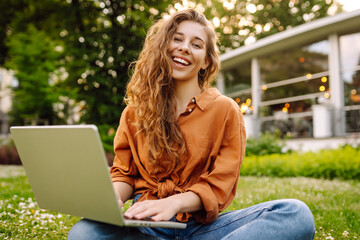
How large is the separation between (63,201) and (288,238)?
3.65ft

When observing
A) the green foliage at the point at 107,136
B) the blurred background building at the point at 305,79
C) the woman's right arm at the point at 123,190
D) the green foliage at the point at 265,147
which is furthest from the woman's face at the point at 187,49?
the blurred background building at the point at 305,79

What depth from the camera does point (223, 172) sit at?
1.94 metres

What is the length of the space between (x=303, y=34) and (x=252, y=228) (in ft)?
39.2

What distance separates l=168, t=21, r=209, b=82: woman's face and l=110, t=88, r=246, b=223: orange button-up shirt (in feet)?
0.67

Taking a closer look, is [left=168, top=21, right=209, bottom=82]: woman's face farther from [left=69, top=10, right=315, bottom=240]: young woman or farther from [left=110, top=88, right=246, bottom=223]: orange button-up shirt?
[left=110, top=88, right=246, bottom=223]: orange button-up shirt

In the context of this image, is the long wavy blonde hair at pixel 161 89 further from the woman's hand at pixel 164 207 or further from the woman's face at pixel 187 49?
the woman's hand at pixel 164 207

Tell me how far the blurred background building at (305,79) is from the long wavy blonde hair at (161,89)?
32.8ft

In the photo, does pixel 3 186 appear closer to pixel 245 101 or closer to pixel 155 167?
pixel 155 167

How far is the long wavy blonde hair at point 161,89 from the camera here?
2.13 m

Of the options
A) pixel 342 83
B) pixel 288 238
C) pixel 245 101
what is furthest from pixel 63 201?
pixel 245 101

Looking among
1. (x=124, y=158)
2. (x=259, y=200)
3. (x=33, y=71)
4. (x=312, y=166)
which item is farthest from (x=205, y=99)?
(x=33, y=71)

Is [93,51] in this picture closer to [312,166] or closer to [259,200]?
[312,166]

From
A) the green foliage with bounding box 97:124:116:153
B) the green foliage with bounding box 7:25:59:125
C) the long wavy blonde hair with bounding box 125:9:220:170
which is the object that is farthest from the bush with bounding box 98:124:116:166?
the long wavy blonde hair with bounding box 125:9:220:170

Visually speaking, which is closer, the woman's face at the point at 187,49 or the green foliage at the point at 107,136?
the woman's face at the point at 187,49
